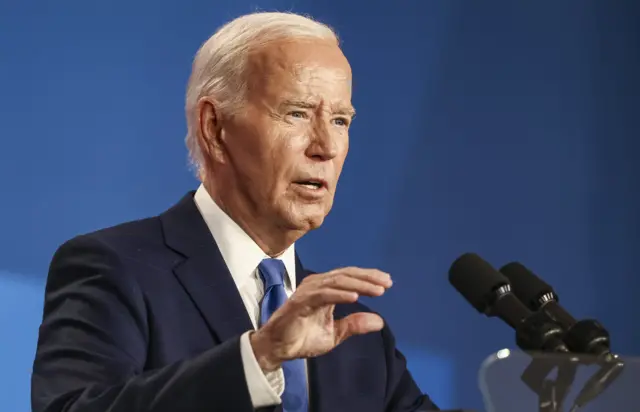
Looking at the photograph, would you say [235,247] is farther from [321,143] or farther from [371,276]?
[371,276]

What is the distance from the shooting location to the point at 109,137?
288 cm

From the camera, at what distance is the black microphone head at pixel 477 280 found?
147cm

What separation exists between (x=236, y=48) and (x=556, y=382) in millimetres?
1116

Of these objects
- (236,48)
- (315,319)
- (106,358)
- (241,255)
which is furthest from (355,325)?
(236,48)

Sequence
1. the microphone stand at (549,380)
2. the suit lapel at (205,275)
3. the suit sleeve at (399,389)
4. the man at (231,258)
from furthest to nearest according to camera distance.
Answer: the suit sleeve at (399,389)
the suit lapel at (205,275)
the man at (231,258)
the microphone stand at (549,380)

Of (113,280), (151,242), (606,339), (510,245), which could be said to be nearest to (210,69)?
(151,242)

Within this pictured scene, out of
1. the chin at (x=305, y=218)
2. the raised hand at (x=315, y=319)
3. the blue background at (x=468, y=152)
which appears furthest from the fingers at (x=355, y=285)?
the blue background at (x=468, y=152)

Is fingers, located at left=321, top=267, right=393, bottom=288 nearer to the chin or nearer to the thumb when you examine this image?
the thumb

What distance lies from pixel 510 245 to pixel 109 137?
49.0 inches

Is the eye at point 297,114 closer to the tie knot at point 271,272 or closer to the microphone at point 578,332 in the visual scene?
the tie knot at point 271,272

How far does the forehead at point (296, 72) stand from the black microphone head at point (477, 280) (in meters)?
0.62

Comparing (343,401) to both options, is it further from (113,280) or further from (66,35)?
(66,35)

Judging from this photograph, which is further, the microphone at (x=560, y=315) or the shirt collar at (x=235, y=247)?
the shirt collar at (x=235, y=247)

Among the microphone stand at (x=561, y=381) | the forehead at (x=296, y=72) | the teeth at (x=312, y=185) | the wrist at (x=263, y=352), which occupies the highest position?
the forehead at (x=296, y=72)
